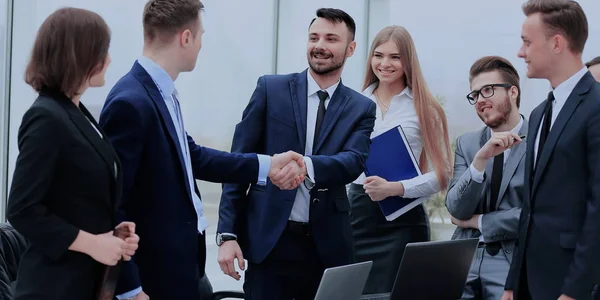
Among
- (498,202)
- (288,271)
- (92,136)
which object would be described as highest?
(92,136)

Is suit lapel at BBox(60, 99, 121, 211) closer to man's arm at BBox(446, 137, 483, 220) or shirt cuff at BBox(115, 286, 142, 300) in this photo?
shirt cuff at BBox(115, 286, 142, 300)

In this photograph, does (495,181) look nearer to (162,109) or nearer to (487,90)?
(487,90)

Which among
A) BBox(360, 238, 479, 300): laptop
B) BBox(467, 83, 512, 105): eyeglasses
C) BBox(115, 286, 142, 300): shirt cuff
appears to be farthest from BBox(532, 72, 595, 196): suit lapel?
BBox(115, 286, 142, 300): shirt cuff

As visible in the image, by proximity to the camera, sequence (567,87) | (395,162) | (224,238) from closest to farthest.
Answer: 1. (567,87)
2. (224,238)
3. (395,162)

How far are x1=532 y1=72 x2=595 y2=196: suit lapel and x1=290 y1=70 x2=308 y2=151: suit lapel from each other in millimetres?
959

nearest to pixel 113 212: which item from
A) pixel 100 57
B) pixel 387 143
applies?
pixel 100 57

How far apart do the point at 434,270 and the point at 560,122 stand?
2.41 ft

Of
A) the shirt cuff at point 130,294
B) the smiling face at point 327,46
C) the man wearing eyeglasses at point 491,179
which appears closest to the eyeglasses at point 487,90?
the man wearing eyeglasses at point 491,179

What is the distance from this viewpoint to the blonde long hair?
383 centimetres

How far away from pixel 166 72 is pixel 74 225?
0.71 m

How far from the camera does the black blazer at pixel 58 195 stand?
6.47 feet

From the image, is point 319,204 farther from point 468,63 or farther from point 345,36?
point 468,63

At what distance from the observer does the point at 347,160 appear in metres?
→ 3.21

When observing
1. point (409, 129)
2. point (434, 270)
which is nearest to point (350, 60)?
point (409, 129)
